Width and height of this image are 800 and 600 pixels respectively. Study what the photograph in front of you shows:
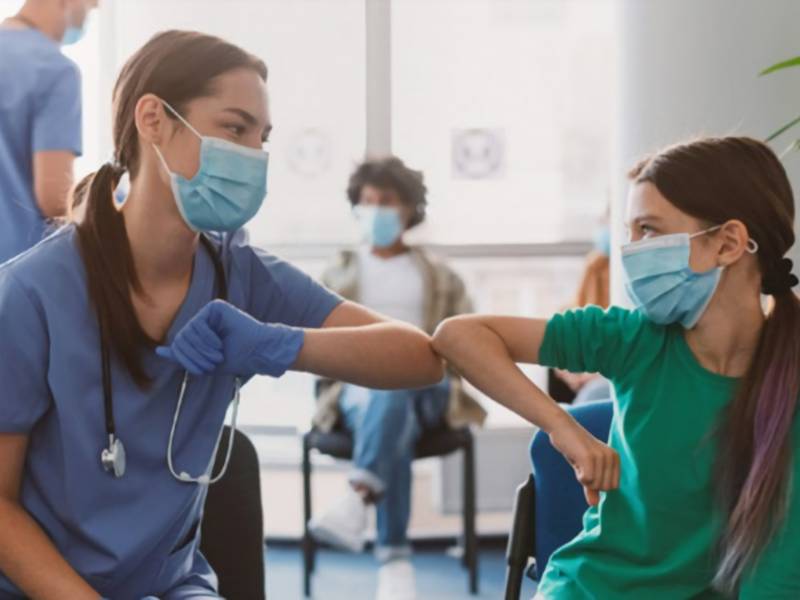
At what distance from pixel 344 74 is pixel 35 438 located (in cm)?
289

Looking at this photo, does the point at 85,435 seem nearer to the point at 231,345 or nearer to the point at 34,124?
the point at 231,345

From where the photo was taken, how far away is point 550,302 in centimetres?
439

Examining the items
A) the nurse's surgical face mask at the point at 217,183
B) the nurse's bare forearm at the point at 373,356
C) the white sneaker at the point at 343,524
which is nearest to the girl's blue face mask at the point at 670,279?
the nurse's bare forearm at the point at 373,356

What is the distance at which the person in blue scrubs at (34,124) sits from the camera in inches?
90.9

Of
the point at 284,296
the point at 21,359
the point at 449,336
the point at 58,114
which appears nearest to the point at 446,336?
the point at 449,336

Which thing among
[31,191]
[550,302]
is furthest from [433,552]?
[31,191]

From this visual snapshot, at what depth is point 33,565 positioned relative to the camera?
132cm

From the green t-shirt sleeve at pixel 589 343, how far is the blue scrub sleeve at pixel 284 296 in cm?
30

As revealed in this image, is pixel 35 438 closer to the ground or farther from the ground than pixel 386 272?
farther from the ground

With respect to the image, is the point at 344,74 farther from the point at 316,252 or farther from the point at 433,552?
the point at 433,552

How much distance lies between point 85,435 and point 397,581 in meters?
2.30

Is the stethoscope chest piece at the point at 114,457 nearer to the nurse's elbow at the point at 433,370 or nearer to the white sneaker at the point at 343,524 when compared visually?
the nurse's elbow at the point at 433,370

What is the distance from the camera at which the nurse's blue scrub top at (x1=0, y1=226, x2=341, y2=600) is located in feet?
4.47

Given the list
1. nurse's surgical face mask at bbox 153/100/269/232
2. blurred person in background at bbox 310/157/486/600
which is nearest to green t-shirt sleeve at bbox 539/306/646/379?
nurse's surgical face mask at bbox 153/100/269/232
